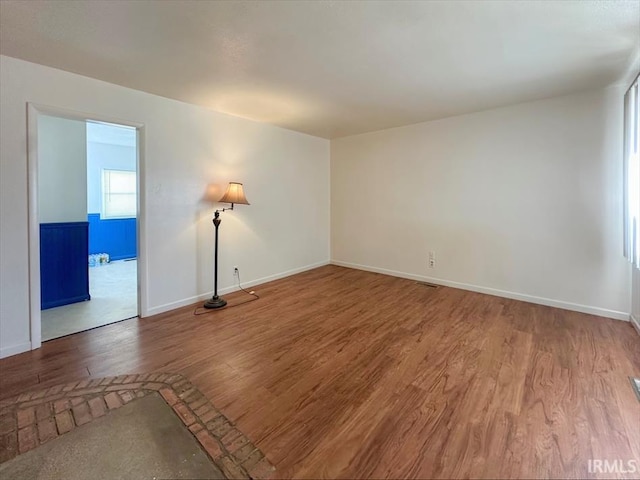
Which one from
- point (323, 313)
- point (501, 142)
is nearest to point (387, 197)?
point (501, 142)

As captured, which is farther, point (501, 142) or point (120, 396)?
point (501, 142)

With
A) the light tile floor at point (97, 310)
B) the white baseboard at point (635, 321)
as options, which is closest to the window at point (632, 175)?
the white baseboard at point (635, 321)

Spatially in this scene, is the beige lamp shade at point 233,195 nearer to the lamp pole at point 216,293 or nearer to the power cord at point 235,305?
the lamp pole at point 216,293

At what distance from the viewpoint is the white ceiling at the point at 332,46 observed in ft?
6.04

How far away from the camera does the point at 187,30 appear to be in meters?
2.04

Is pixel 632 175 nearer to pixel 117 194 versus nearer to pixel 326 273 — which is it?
pixel 326 273

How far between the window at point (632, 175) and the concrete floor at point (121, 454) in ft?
12.1

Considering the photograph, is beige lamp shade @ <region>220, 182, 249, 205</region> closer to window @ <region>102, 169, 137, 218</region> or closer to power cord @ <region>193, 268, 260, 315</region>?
power cord @ <region>193, 268, 260, 315</region>

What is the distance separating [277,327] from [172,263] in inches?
60.8

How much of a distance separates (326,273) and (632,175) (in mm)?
3934

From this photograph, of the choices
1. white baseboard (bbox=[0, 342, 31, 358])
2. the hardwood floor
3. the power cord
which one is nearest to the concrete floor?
the hardwood floor

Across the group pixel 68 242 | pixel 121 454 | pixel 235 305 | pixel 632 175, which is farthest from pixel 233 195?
pixel 632 175

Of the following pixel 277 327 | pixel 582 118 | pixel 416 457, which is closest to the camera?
pixel 416 457

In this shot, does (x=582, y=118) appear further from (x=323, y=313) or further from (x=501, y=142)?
(x=323, y=313)
